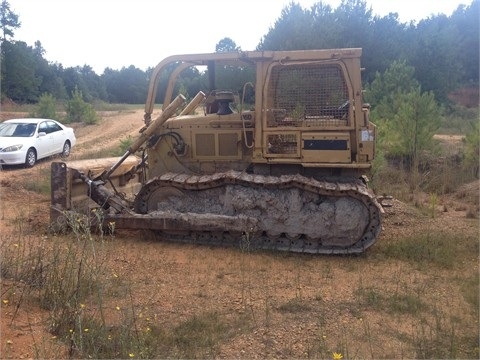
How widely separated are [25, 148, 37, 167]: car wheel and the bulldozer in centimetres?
789

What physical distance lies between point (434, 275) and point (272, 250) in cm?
213

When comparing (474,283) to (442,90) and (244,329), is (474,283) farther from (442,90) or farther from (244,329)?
(442,90)

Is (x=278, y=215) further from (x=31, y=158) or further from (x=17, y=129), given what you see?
(x=17, y=129)

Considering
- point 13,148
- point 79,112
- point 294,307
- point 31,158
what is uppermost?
point 79,112

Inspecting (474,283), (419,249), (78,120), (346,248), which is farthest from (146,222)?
(78,120)

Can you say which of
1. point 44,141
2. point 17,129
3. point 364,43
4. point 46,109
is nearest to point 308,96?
point 44,141

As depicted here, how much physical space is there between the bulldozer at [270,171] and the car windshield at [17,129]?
343 inches

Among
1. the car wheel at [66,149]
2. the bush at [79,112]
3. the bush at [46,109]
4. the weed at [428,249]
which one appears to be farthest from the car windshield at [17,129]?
the bush at [79,112]

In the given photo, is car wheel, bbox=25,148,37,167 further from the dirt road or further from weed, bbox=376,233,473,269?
weed, bbox=376,233,473,269

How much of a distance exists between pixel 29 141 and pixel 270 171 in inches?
405

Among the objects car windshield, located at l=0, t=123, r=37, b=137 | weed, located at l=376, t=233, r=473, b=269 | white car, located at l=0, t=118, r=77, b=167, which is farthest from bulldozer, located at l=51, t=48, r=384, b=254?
car windshield, located at l=0, t=123, r=37, b=137

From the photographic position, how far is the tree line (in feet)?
99.8

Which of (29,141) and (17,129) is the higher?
(17,129)

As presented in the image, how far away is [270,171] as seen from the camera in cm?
749
